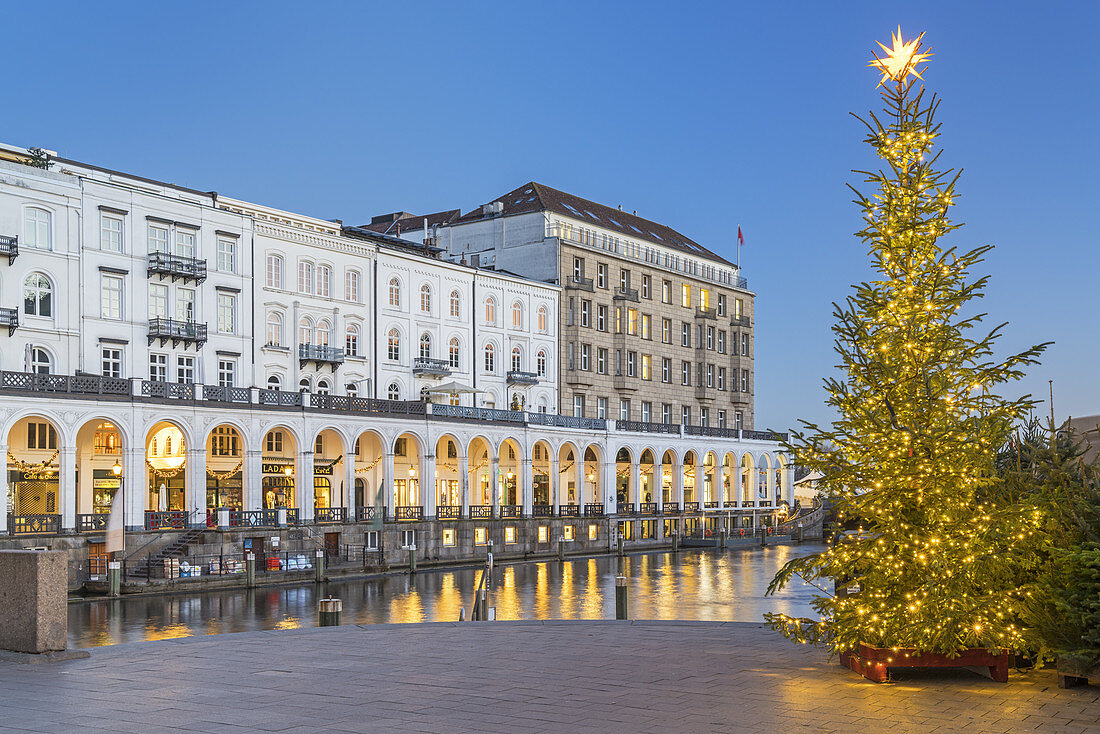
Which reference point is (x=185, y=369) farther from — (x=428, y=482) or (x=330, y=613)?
(x=330, y=613)

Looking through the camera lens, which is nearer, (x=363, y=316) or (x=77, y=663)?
(x=77, y=663)

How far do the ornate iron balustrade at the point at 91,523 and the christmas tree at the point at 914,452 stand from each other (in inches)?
1513

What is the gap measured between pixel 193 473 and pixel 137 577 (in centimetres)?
701

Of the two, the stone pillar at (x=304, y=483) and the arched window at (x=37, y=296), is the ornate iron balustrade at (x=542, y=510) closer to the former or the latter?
the stone pillar at (x=304, y=483)

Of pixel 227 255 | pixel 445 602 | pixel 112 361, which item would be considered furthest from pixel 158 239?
pixel 445 602

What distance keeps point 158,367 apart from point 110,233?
6705 millimetres

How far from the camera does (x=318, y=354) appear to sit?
204 feet

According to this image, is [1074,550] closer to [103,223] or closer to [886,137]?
[886,137]

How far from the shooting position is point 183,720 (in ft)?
37.3

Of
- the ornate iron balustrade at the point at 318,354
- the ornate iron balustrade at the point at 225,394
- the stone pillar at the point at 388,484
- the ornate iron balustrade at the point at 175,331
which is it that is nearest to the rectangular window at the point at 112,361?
the ornate iron balustrade at the point at 175,331

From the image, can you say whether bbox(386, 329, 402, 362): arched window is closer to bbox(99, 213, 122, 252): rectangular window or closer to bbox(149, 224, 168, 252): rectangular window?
bbox(149, 224, 168, 252): rectangular window

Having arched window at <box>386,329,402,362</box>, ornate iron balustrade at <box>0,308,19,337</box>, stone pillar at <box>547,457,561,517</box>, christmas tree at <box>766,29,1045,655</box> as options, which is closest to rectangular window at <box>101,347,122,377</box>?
ornate iron balustrade at <box>0,308,19,337</box>

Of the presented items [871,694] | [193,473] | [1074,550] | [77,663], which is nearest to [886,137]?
[1074,550]

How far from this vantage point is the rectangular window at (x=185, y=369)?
185 ft
